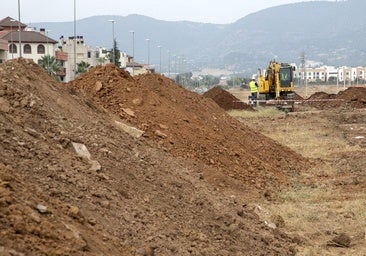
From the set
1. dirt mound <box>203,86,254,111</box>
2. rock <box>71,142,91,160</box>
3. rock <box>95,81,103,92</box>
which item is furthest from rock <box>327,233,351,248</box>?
dirt mound <box>203,86,254,111</box>

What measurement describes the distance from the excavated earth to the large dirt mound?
5cm

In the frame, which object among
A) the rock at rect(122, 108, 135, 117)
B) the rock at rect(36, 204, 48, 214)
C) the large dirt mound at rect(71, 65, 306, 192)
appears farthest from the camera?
the rock at rect(122, 108, 135, 117)

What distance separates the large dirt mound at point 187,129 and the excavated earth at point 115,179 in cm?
5

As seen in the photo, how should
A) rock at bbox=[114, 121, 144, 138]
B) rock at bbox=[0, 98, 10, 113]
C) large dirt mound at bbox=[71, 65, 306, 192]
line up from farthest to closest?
large dirt mound at bbox=[71, 65, 306, 192]
rock at bbox=[114, 121, 144, 138]
rock at bbox=[0, 98, 10, 113]

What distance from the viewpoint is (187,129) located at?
1552 centimetres

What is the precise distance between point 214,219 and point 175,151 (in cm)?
467

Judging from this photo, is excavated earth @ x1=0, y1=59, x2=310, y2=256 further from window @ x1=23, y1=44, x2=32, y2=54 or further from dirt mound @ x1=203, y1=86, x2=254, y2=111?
window @ x1=23, y1=44, x2=32, y2=54

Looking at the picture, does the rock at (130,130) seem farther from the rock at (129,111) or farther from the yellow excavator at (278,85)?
the yellow excavator at (278,85)

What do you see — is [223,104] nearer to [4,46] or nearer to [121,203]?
[4,46]

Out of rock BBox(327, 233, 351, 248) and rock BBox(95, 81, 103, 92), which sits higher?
rock BBox(95, 81, 103, 92)

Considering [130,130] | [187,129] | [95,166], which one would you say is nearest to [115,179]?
[95,166]

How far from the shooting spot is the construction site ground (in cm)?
658

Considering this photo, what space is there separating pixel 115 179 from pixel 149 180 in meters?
0.95

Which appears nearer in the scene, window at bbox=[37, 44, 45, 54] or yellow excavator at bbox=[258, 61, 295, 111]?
yellow excavator at bbox=[258, 61, 295, 111]
